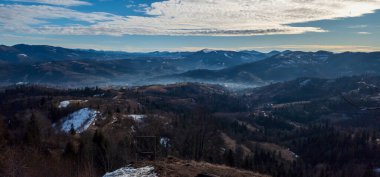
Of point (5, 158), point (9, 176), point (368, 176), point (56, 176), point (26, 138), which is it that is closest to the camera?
point (9, 176)

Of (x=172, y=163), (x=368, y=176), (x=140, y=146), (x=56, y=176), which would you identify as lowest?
(x=368, y=176)

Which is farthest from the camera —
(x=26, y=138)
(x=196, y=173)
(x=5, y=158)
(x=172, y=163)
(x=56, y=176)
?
(x=26, y=138)

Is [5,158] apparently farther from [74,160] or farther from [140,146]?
[140,146]

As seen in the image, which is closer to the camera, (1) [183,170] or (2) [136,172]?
(2) [136,172]

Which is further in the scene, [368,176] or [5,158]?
[368,176]

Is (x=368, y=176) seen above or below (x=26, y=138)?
below

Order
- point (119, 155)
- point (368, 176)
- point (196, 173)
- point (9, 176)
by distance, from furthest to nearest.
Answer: point (368, 176) < point (119, 155) < point (9, 176) < point (196, 173)

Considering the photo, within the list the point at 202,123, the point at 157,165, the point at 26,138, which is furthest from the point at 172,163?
the point at 26,138

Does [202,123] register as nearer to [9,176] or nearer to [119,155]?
[119,155]

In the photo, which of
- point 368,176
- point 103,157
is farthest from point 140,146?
point 368,176
